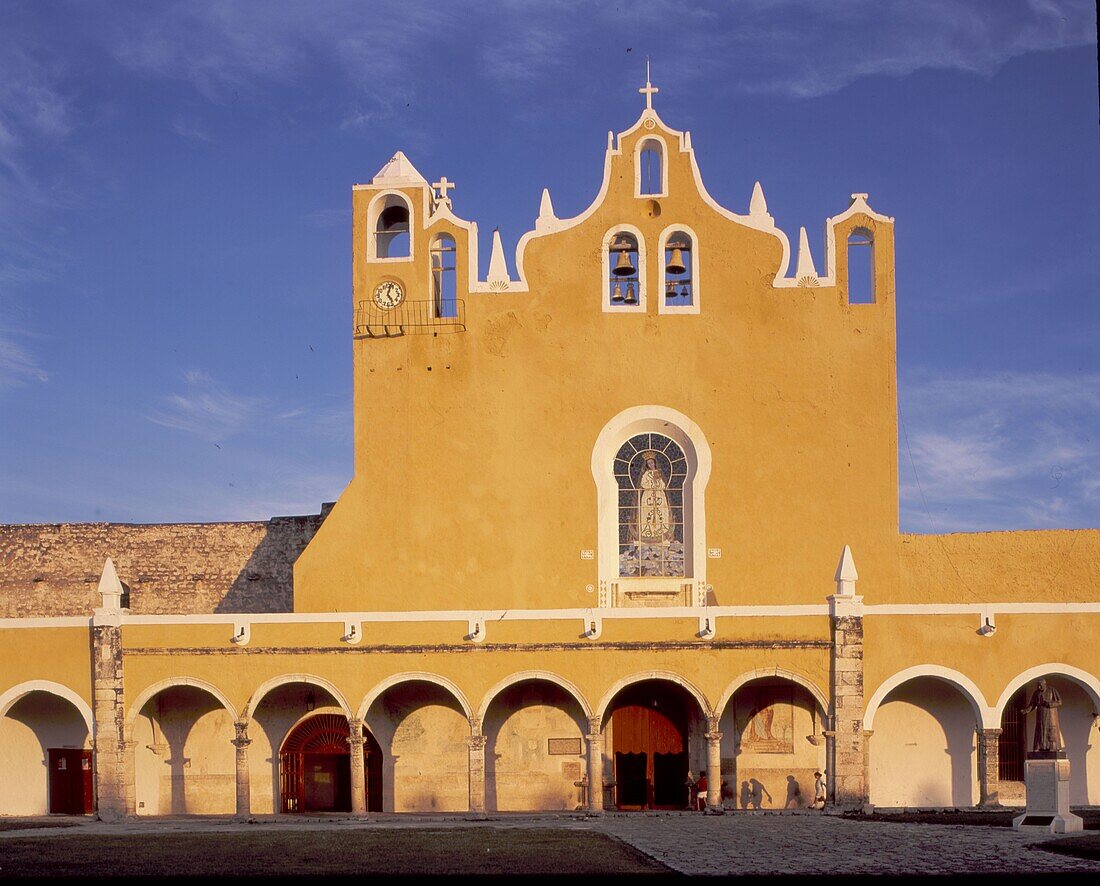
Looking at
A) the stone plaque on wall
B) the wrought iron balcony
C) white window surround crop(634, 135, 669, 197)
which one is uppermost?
white window surround crop(634, 135, 669, 197)

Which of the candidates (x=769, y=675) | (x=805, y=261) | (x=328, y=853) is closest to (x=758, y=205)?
(x=805, y=261)

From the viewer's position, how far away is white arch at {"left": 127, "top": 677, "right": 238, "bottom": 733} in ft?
102

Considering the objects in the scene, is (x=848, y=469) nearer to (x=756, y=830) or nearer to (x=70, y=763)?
(x=756, y=830)

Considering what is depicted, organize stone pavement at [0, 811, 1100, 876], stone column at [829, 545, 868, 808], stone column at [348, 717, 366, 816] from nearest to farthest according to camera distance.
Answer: stone pavement at [0, 811, 1100, 876], stone column at [829, 545, 868, 808], stone column at [348, 717, 366, 816]

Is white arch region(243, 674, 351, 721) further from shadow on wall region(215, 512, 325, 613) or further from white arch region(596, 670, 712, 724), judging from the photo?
shadow on wall region(215, 512, 325, 613)

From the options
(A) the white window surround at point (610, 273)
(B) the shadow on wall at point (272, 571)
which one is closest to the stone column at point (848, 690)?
(A) the white window surround at point (610, 273)

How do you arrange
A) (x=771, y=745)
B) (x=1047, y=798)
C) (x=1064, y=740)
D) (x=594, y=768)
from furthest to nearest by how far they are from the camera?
(x=771, y=745) < (x=1064, y=740) < (x=594, y=768) < (x=1047, y=798)

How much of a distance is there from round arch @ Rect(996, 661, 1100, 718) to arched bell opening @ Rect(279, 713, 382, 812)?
1233 cm

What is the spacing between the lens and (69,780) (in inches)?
1326

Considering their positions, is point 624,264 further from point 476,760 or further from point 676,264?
point 476,760

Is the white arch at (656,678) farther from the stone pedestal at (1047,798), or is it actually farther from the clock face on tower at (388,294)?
the clock face on tower at (388,294)

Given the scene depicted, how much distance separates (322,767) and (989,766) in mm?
13297

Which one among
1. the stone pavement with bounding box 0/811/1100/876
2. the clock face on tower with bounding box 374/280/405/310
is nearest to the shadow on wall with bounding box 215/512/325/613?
the clock face on tower with bounding box 374/280/405/310

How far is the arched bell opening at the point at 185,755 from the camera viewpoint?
107 ft
